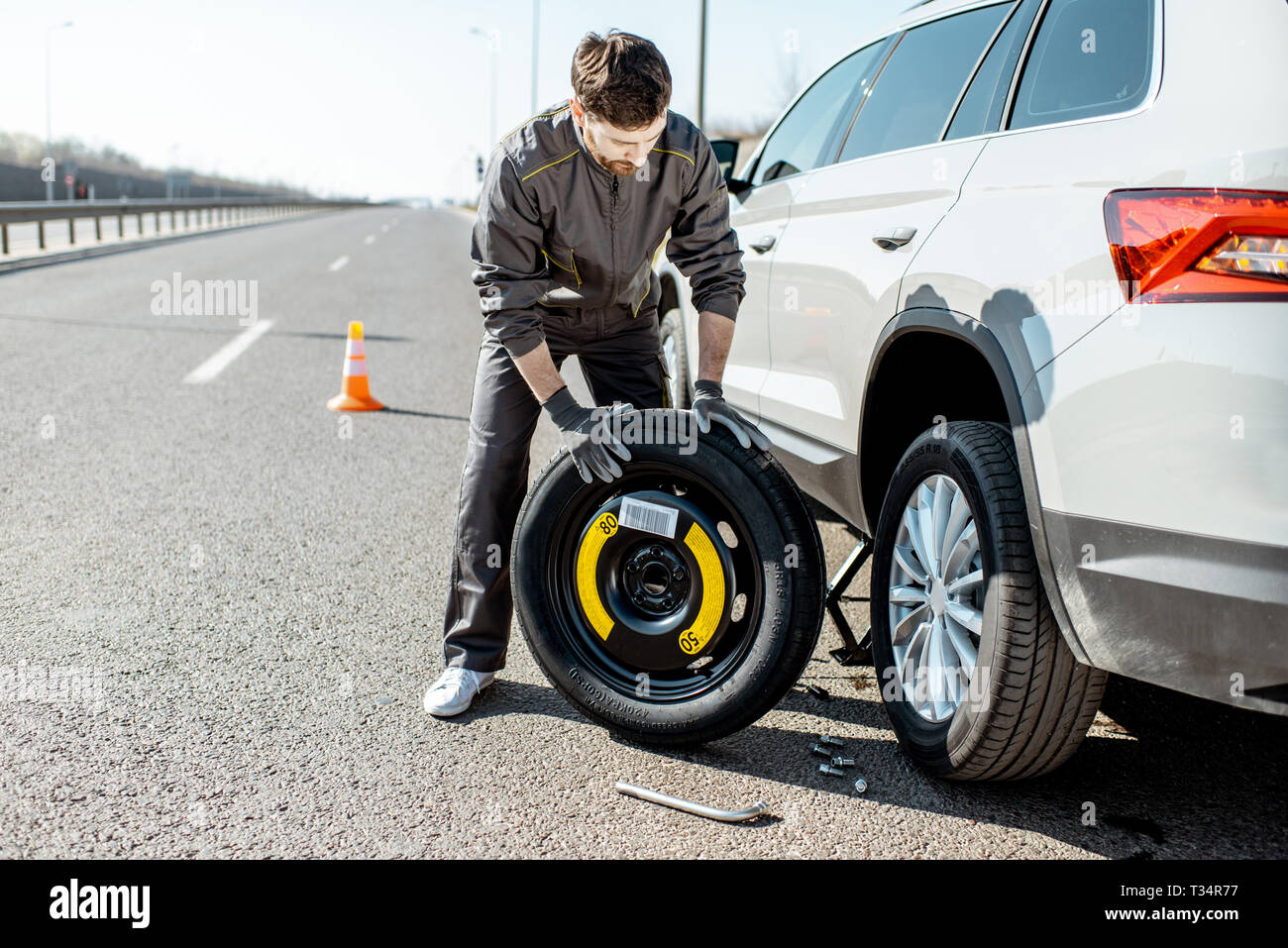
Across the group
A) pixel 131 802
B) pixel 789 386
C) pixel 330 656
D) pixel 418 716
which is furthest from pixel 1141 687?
pixel 131 802

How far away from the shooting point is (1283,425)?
184cm

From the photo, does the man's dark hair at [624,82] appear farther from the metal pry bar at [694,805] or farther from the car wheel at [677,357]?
the car wheel at [677,357]

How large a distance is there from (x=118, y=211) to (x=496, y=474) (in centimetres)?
2432

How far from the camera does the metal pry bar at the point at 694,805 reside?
2592 millimetres

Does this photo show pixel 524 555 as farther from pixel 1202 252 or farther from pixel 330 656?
pixel 1202 252

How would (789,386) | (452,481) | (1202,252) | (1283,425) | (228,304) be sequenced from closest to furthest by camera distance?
(1283,425), (1202,252), (789,386), (452,481), (228,304)

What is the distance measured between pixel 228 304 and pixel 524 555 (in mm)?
11508

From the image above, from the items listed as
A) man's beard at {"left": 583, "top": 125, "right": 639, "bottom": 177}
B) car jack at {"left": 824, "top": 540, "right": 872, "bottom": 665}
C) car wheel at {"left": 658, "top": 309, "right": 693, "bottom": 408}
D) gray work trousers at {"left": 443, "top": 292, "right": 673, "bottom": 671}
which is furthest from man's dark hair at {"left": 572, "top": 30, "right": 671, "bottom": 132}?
car wheel at {"left": 658, "top": 309, "right": 693, "bottom": 408}

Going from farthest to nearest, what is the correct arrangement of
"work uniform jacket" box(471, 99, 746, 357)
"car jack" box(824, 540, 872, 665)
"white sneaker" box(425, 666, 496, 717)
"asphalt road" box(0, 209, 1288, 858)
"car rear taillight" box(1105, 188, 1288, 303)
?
"car jack" box(824, 540, 872, 665), "white sneaker" box(425, 666, 496, 717), "work uniform jacket" box(471, 99, 746, 357), "asphalt road" box(0, 209, 1288, 858), "car rear taillight" box(1105, 188, 1288, 303)

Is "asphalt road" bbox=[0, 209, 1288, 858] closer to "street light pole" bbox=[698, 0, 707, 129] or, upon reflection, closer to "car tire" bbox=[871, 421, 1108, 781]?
"car tire" bbox=[871, 421, 1108, 781]

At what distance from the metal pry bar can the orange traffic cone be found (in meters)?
5.08

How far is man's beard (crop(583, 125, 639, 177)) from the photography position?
277 cm

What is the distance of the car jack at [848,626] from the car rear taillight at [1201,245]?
1.61 meters

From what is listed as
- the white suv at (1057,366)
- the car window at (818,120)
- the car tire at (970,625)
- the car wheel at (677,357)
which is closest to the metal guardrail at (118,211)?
the car wheel at (677,357)
